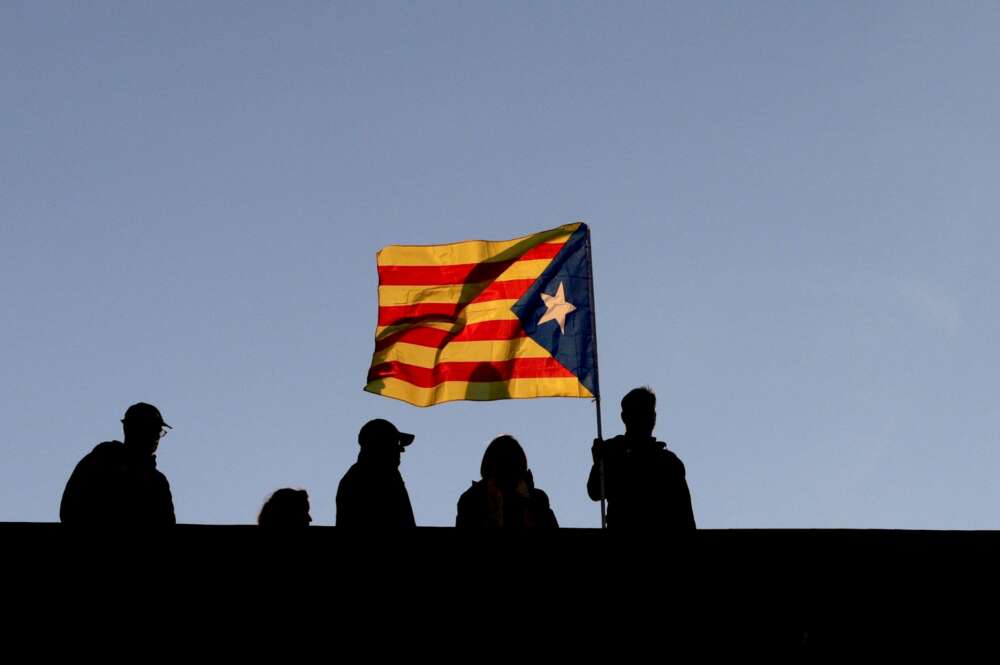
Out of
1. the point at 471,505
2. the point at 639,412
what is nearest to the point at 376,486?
the point at 471,505

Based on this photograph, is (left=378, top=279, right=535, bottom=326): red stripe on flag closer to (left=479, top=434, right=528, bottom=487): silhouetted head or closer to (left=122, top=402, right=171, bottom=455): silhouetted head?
(left=479, top=434, right=528, bottom=487): silhouetted head

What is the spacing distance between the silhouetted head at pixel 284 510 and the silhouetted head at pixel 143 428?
746 mm

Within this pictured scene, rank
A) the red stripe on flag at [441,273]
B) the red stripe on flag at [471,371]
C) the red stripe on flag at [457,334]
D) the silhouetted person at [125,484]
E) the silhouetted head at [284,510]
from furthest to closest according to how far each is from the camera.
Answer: the red stripe on flag at [441,273], the red stripe on flag at [457,334], the red stripe on flag at [471,371], the silhouetted head at [284,510], the silhouetted person at [125,484]

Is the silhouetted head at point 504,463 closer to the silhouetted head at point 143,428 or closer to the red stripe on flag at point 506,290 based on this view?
the silhouetted head at point 143,428

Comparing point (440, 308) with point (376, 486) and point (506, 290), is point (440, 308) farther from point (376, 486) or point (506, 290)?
point (376, 486)

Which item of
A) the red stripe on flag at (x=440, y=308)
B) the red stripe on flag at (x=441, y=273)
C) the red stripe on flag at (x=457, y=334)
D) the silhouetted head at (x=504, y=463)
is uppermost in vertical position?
the red stripe on flag at (x=441, y=273)

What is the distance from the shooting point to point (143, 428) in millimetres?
9484

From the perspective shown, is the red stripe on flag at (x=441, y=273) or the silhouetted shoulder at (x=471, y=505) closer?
the silhouetted shoulder at (x=471, y=505)

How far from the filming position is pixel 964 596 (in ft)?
30.0

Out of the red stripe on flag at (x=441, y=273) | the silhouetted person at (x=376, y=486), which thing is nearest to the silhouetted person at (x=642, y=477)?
the silhouetted person at (x=376, y=486)

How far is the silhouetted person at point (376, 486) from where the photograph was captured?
31.8 feet

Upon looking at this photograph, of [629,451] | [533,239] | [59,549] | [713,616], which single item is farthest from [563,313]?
[59,549]

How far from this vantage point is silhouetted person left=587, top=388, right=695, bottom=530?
9.59 metres

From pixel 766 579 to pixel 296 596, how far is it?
2608 millimetres
